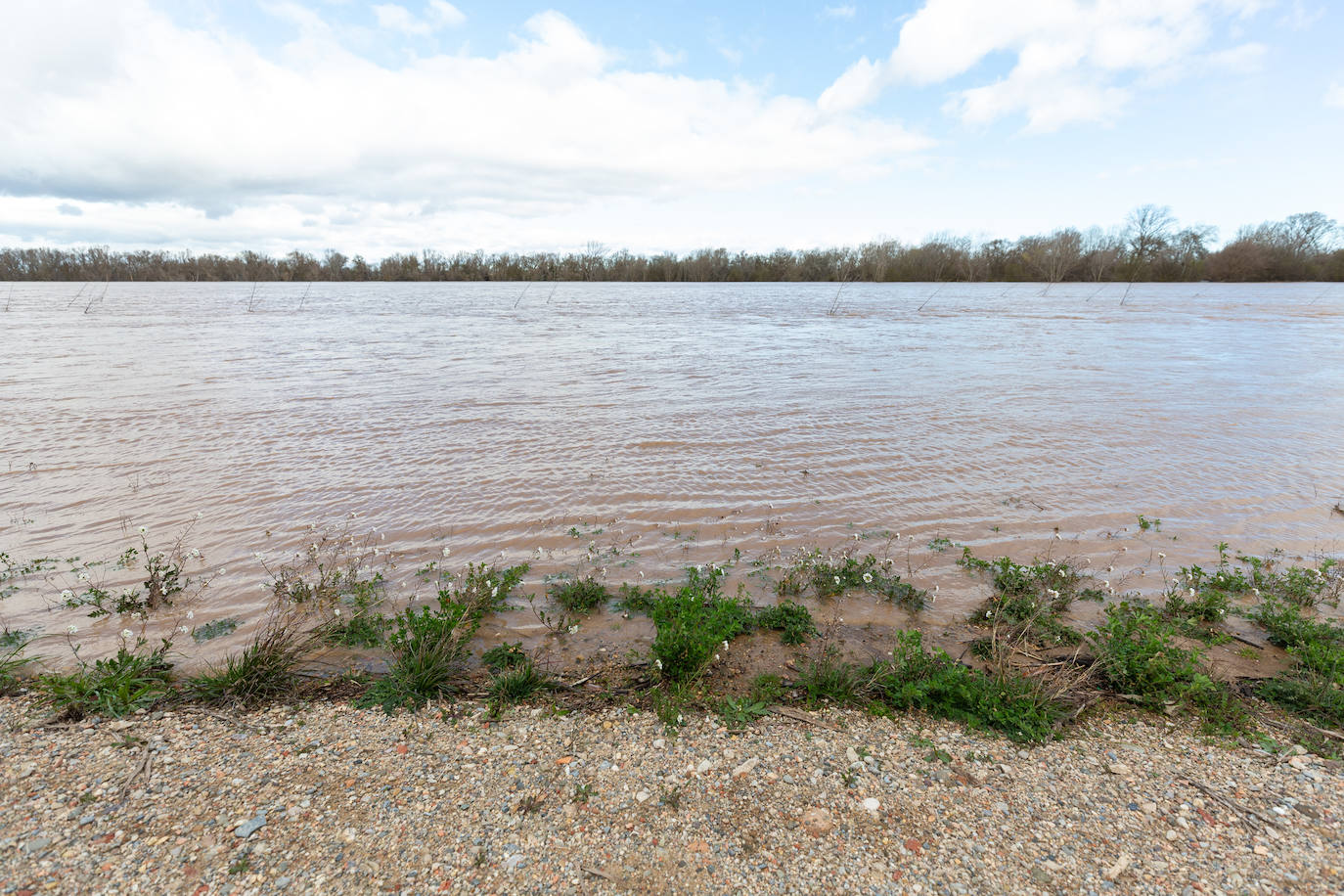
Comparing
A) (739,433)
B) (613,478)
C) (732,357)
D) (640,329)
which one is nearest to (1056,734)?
(613,478)

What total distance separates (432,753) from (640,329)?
887 inches

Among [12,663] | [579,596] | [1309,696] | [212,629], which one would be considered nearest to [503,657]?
[579,596]

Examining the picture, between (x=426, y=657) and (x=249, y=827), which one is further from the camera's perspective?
(x=426, y=657)

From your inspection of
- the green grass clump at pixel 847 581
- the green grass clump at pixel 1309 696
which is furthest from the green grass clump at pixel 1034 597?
the green grass clump at pixel 1309 696

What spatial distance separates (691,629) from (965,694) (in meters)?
1.68

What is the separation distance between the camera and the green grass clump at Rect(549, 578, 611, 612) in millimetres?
4871

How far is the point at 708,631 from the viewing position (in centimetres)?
398

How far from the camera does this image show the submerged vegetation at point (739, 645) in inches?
143

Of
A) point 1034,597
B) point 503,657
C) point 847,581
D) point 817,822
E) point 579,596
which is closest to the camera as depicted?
point 817,822

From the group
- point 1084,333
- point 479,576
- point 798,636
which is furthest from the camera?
point 1084,333

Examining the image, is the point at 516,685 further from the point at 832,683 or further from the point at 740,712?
the point at 832,683

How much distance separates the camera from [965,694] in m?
3.60

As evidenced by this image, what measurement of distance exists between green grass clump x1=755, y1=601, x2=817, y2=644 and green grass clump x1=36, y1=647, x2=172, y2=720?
3844mm

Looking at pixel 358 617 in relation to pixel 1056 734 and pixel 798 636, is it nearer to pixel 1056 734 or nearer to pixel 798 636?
pixel 798 636
